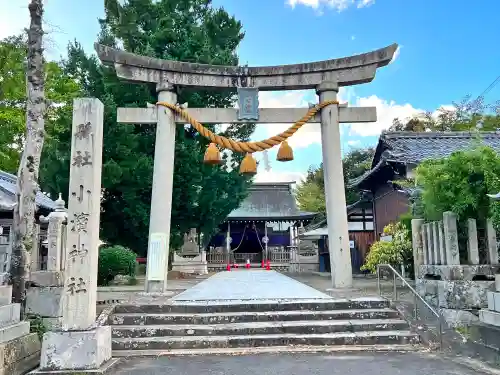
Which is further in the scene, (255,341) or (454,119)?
(454,119)

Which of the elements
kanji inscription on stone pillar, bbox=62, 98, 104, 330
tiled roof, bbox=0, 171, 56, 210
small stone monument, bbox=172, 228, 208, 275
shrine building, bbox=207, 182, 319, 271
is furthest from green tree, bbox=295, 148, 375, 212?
kanji inscription on stone pillar, bbox=62, 98, 104, 330

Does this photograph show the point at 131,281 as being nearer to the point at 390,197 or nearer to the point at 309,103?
the point at 309,103

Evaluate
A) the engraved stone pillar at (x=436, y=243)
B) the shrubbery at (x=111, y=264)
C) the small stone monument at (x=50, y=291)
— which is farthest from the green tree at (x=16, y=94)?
the engraved stone pillar at (x=436, y=243)

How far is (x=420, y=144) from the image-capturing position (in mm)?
15797

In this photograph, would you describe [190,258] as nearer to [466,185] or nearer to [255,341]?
[255,341]

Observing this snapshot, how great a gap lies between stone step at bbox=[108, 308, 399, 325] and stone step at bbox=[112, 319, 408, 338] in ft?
0.58

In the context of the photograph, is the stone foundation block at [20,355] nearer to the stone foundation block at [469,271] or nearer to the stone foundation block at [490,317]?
the stone foundation block at [490,317]

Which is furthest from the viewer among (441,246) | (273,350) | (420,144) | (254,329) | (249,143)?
(420,144)

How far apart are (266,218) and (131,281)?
1643 centimetres

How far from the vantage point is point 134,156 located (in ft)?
50.2

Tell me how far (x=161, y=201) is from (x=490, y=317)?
7.04 metres

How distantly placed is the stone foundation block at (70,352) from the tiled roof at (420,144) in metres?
11.0

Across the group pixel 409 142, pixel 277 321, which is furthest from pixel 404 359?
pixel 409 142

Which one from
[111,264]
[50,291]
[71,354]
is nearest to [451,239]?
[71,354]
